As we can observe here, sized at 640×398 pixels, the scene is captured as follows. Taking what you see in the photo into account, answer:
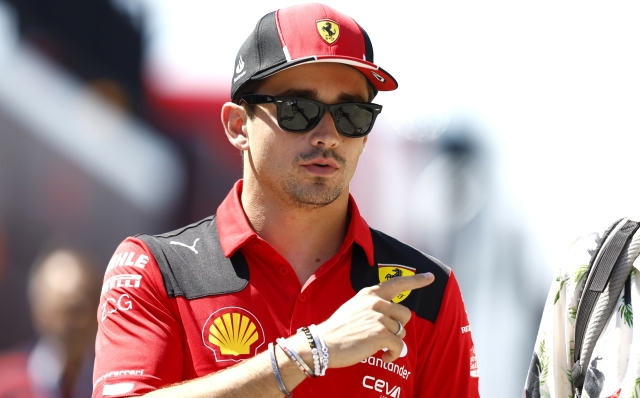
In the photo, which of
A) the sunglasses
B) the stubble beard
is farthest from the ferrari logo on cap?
the stubble beard

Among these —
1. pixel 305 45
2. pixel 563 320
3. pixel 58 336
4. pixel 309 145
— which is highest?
pixel 305 45

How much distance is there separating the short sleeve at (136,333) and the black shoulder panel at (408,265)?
545 millimetres

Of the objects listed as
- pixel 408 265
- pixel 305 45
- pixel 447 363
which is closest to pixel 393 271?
pixel 408 265

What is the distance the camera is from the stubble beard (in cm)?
224

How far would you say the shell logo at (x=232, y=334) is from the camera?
6.92ft

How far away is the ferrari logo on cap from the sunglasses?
0.20 m

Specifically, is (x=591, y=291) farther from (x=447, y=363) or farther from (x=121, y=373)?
(x=121, y=373)

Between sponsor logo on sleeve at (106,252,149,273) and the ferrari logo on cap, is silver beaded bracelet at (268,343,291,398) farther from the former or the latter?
the ferrari logo on cap

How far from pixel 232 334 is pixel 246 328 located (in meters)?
0.04

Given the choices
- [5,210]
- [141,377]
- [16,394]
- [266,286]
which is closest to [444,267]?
[266,286]

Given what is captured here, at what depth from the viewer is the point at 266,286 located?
2221mm

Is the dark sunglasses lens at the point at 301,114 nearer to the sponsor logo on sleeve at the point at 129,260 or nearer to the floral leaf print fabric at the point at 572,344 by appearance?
the sponsor logo on sleeve at the point at 129,260

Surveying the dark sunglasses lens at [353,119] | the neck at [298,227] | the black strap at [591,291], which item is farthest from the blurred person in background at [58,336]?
the black strap at [591,291]

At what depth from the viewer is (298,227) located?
2363mm
